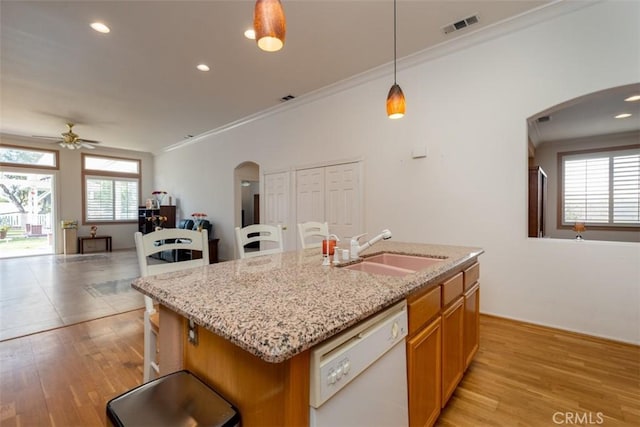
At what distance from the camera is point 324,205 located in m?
4.60

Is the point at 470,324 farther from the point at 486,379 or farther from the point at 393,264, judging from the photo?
the point at 393,264

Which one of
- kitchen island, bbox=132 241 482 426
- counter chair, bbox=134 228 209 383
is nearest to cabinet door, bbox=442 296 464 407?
kitchen island, bbox=132 241 482 426

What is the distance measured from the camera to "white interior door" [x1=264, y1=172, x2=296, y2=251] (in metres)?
5.17

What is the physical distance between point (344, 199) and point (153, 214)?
656 centimetres

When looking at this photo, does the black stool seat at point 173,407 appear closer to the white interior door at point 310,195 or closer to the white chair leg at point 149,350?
the white chair leg at point 149,350

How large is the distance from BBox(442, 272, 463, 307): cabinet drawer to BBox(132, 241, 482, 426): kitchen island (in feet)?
0.21

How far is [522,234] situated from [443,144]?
1.32 m

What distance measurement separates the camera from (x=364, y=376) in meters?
0.95

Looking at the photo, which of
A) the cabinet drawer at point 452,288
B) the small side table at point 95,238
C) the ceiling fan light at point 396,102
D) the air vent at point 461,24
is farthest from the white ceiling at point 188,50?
the small side table at point 95,238

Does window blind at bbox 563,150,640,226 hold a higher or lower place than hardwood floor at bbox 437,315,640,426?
higher

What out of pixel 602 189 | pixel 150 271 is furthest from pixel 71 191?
pixel 602 189

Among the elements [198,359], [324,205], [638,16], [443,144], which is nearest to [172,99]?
[324,205]

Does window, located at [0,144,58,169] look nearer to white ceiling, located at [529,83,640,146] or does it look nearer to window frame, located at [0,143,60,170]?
window frame, located at [0,143,60,170]

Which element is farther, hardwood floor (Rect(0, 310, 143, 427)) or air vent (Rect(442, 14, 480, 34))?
air vent (Rect(442, 14, 480, 34))
